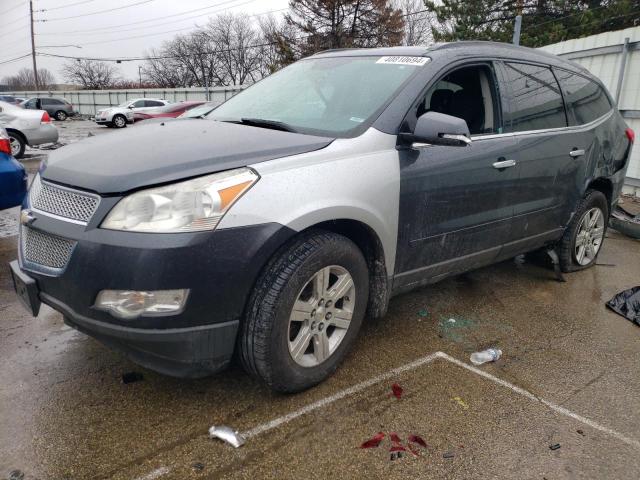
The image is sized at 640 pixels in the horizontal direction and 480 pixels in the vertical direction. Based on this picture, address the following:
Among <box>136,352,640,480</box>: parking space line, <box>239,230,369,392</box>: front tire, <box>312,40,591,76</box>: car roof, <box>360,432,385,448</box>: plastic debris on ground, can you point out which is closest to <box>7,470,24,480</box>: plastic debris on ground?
<box>136,352,640,480</box>: parking space line

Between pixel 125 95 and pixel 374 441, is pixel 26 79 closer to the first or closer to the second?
pixel 125 95

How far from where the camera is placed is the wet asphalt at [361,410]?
217 cm

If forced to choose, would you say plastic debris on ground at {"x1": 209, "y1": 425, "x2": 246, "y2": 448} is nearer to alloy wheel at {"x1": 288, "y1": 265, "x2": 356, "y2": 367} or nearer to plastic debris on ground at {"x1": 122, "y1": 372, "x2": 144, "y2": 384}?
alloy wheel at {"x1": 288, "y1": 265, "x2": 356, "y2": 367}

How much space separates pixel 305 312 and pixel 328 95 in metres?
1.46

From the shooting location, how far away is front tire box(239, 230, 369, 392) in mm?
2342

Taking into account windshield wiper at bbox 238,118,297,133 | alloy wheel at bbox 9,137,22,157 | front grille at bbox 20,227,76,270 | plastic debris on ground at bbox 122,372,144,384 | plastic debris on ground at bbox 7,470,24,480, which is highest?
windshield wiper at bbox 238,118,297,133

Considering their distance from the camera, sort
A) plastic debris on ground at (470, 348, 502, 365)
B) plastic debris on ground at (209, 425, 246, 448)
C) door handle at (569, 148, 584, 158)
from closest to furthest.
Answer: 1. plastic debris on ground at (209, 425, 246, 448)
2. plastic debris on ground at (470, 348, 502, 365)
3. door handle at (569, 148, 584, 158)

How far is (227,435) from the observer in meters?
2.30

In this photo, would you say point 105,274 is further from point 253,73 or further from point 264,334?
point 253,73

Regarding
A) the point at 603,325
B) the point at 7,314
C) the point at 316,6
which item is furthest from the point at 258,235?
the point at 316,6

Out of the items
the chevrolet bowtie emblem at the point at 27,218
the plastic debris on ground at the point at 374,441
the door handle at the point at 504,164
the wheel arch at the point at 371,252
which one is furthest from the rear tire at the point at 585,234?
the chevrolet bowtie emblem at the point at 27,218

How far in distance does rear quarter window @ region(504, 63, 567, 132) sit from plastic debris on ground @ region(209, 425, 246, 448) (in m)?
2.62

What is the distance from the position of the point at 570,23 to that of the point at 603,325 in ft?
71.3

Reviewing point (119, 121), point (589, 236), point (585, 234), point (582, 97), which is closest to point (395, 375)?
point (585, 234)
